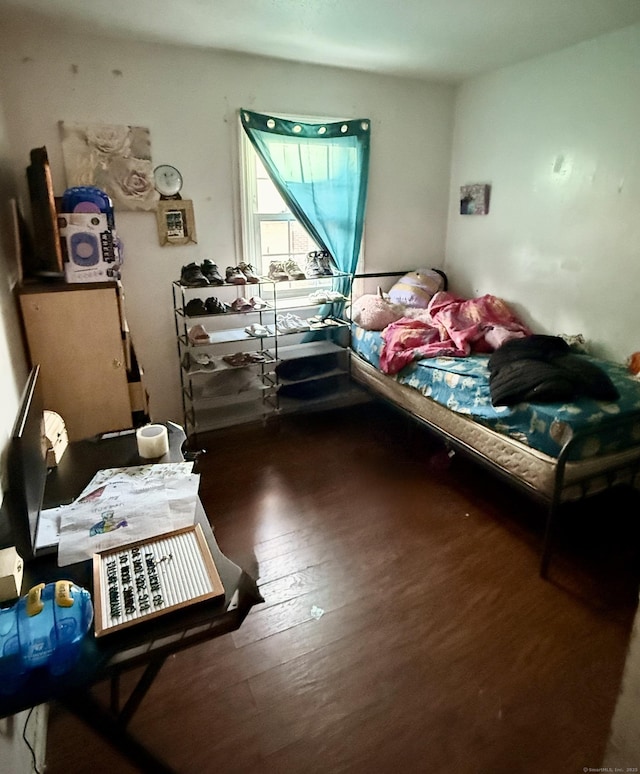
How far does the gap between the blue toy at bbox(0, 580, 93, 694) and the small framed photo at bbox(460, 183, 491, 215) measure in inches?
Result: 142

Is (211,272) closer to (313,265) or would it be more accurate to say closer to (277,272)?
(277,272)

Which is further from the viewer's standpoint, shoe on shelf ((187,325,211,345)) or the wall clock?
shoe on shelf ((187,325,211,345))

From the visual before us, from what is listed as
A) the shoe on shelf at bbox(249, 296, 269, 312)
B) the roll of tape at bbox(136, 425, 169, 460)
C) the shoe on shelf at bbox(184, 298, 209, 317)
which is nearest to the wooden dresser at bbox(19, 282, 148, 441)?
the roll of tape at bbox(136, 425, 169, 460)

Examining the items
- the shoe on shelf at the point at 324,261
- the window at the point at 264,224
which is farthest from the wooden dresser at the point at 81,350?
the shoe on shelf at the point at 324,261

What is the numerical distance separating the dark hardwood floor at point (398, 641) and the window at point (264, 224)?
5.30ft

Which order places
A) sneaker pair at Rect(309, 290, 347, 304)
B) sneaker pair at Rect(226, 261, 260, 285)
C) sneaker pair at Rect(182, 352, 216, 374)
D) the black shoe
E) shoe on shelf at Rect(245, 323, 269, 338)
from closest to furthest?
the black shoe → sneaker pair at Rect(226, 261, 260, 285) → sneaker pair at Rect(182, 352, 216, 374) → shoe on shelf at Rect(245, 323, 269, 338) → sneaker pair at Rect(309, 290, 347, 304)

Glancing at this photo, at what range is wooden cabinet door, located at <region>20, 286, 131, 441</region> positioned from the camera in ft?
6.57

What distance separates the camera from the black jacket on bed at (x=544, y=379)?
2184 millimetres

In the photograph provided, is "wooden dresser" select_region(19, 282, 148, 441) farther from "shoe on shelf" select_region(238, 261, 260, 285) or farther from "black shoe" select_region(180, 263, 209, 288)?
"shoe on shelf" select_region(238, 261, 260, 285)

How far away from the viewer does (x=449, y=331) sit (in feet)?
10.2

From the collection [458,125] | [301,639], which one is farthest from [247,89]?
[301,639]

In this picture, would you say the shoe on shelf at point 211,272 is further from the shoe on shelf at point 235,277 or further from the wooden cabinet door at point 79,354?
the wooden cabinet door at point 79,354

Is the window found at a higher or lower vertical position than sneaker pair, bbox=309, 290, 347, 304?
higher

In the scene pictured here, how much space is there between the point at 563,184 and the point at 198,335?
2482mm
